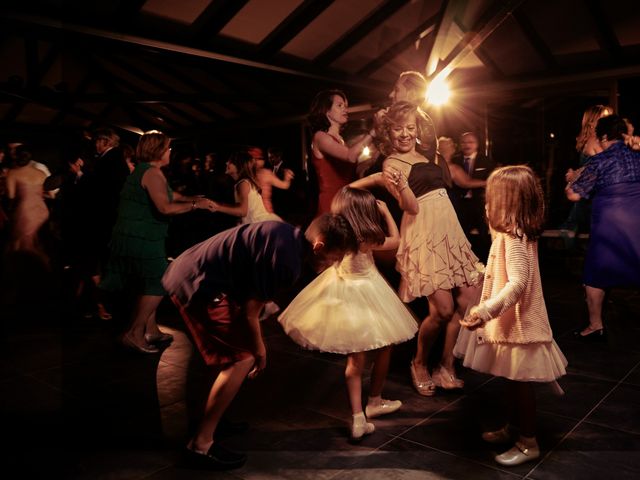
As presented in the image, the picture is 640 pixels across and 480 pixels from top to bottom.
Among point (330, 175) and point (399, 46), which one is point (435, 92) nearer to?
point (399, 46)

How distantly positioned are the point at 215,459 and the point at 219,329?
632 mm

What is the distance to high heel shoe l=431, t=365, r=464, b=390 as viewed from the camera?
11.0ft

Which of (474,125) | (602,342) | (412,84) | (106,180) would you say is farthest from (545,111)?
(106,180)

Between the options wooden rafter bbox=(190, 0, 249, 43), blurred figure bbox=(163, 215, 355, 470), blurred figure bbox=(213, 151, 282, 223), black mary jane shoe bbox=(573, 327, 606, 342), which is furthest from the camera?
wooden rafter bbox=(190, 0, 249, 43)

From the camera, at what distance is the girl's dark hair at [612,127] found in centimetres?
425

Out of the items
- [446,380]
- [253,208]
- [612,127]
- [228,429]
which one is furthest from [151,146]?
[612,127]

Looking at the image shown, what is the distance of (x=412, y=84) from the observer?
3537 mm

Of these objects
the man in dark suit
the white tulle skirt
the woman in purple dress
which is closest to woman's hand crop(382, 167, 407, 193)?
the white tulle skirt

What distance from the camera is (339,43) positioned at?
824cm

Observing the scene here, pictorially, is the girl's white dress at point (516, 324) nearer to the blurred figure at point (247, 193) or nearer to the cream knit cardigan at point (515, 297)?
the cream knit cardigan at point (515, 297)

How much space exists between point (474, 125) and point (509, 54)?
5.19ft

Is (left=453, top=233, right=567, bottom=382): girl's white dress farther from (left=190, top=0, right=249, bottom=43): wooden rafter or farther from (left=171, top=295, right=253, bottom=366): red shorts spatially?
(left=190, top=0, right=249, bottom=43): wooden rafter

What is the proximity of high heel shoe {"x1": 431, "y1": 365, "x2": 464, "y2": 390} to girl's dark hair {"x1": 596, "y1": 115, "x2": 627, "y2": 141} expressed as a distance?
8.13 feet

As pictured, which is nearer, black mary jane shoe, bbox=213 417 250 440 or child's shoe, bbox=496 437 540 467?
child's shoe, bbox=496 437 540 467
